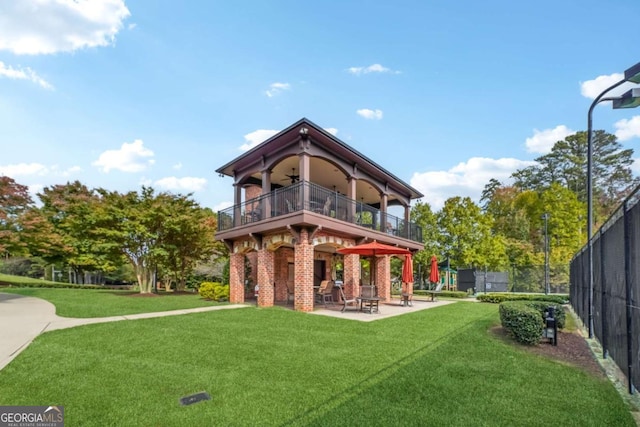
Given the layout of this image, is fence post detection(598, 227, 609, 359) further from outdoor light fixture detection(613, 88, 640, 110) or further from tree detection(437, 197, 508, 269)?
tree detection(437, 197, 508, 269)

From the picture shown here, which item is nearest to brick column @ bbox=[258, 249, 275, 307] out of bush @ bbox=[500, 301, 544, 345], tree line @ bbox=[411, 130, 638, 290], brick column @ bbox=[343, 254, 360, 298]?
brick column @ bbox=[343, 254, 360, 298]

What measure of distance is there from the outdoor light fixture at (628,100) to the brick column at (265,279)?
38.6 ft

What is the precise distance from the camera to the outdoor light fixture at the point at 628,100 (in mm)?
6857

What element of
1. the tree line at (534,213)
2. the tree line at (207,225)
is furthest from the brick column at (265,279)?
the tree line at (534,213)

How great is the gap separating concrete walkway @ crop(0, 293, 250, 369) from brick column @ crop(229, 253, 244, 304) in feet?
12.7

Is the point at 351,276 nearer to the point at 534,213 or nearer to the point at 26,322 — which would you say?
the point at 26,322

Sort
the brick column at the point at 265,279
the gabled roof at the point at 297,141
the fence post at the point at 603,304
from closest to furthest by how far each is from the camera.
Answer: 1. the fence post at the point at 603,304
2. the gabled roof at the point at 297,141
3. the brick column at the point at 265,279

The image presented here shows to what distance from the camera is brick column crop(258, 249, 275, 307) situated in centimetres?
1375

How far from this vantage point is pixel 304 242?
12.5 metres

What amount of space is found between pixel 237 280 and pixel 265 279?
280 centimetres

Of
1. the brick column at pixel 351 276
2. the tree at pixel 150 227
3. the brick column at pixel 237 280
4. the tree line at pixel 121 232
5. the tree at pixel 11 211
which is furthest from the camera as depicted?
the tree at pixel 150 227

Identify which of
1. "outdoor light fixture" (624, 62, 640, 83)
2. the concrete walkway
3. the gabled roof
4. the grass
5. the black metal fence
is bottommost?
the concrete walkway

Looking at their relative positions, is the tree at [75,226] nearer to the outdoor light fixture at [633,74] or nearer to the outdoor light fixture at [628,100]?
the outdoor light fixture at [633,74]

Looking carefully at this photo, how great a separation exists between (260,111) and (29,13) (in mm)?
7653
